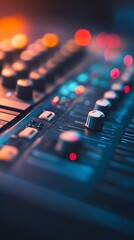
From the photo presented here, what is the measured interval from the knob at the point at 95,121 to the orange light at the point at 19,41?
20.1 inches

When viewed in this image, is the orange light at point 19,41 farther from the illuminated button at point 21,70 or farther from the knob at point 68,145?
the knob at point 68,145

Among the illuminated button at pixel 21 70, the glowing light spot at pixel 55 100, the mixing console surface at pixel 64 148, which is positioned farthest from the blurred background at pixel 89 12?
the glowing light spot at pixel 55 100

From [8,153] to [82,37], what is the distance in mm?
983

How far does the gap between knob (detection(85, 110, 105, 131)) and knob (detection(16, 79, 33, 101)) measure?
19 cm

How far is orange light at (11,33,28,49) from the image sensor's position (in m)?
1.15

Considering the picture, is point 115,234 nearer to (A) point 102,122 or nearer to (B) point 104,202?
(B) point 104,202

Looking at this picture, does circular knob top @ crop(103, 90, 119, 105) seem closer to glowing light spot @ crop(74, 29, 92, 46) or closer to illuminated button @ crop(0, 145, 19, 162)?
illuminated button @ crop(0, 145, 19, 162)

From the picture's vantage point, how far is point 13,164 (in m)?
0.58

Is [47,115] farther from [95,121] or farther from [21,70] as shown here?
[21,70]

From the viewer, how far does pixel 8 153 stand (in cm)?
59

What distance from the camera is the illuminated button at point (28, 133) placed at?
663 millimetres

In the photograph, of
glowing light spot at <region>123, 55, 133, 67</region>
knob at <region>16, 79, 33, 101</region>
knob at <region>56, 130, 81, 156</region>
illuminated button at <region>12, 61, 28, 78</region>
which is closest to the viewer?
knob at <region>56, 130, 81, 156</region>

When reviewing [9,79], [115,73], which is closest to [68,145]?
[9,79]

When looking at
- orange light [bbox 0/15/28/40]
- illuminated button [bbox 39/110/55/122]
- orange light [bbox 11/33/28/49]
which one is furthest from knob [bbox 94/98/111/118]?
orange light [bbox 0/15/28/40]
